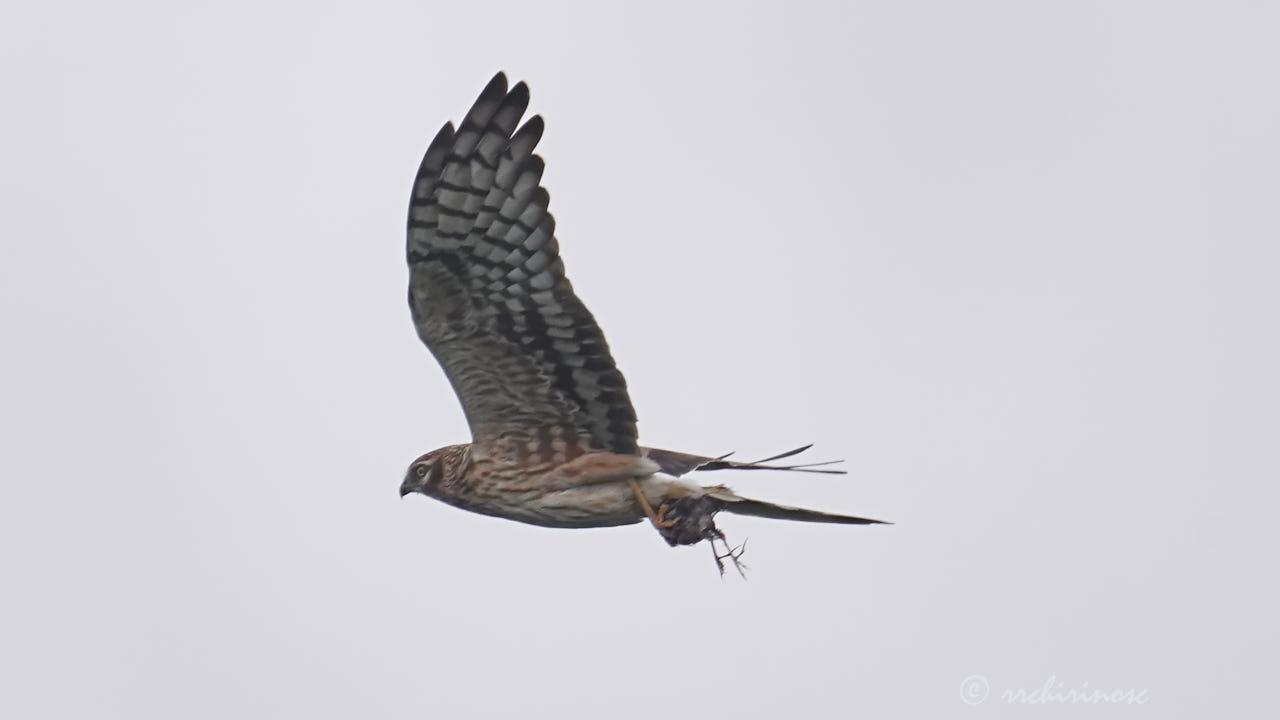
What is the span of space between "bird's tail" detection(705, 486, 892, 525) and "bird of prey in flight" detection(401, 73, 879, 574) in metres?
0.01

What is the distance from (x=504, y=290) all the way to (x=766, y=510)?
6.29 ft

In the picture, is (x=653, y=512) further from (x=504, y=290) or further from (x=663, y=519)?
(x=504, y=290)

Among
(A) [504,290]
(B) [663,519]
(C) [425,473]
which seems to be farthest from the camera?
(C) [425,473]

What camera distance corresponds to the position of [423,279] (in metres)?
9.76

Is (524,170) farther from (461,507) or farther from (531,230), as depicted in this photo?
(461,507)

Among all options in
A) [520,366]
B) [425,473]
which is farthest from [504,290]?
[425,473]

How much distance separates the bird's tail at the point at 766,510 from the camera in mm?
9898

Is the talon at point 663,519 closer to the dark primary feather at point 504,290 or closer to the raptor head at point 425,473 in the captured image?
the dark primary feather at point 504,290

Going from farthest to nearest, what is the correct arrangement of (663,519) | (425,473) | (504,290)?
1. (425,473)
2. (663,519)
3. (504,290)

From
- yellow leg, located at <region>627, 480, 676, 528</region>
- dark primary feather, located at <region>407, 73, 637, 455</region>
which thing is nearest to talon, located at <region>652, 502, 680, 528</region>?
yellow leg, located at <region>627, 480, 676, 528</region>

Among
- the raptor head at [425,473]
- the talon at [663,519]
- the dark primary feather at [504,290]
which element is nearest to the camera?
the dark primary feather at [504,290]

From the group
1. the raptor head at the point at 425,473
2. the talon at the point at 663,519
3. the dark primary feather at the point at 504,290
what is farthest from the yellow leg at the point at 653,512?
the raptor head at the point at 425,473

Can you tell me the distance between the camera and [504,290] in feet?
32.2

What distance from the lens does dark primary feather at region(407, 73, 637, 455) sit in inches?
378
